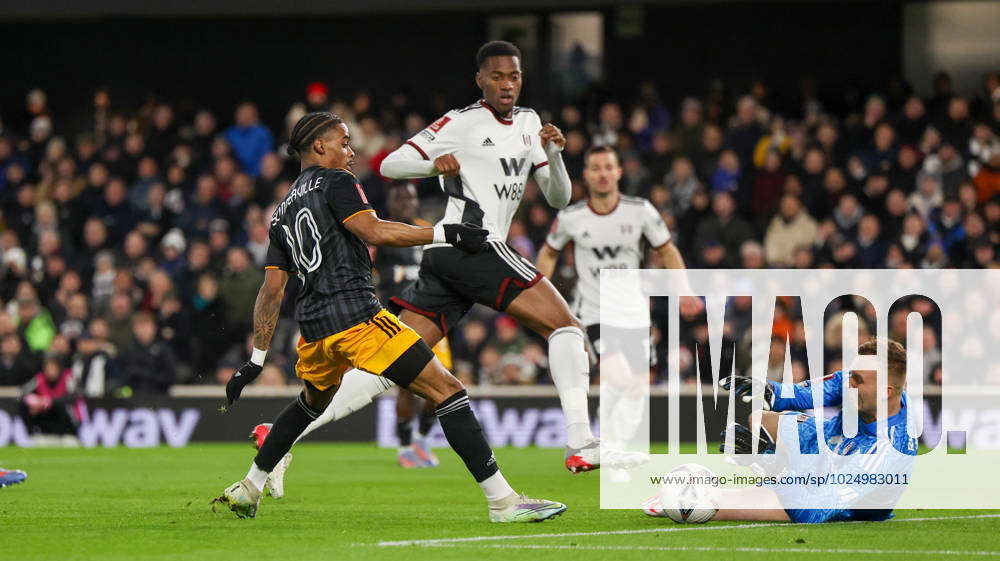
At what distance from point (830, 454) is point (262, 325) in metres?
3.16

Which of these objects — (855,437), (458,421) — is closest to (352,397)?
(458,421)

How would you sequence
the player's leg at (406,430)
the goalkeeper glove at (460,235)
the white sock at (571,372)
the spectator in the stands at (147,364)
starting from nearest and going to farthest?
the goalkeeper glove at (460,235), the white sock at (571,372), the player's leg at (406,430), the spectator in the stands at (147,364)

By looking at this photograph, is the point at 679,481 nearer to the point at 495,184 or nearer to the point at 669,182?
the point at 495,184

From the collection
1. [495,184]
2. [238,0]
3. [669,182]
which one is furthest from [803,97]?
[495,184]

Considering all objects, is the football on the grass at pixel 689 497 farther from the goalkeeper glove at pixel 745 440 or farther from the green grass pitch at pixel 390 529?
the goalkeeper glove at pixel 745 440

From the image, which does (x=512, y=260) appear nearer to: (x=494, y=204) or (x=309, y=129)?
(x=494, y=204)

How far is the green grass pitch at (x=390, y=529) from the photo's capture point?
694 centimetres

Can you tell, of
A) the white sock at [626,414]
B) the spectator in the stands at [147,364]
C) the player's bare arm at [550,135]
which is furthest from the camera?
the spectator in the stands at [147,364]

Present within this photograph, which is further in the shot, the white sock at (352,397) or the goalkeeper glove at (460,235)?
the white sock at (352,397)

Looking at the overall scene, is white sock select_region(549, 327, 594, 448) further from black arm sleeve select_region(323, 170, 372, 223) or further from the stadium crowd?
the stadium crowd

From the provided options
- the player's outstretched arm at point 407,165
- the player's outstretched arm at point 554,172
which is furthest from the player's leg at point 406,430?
the player's outstretched arm at point 407,165

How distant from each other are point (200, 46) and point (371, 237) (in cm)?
1790

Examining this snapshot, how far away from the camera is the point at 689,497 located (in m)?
7.96

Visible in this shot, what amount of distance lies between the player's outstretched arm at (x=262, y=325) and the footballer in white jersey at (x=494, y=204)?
1.13 metres
